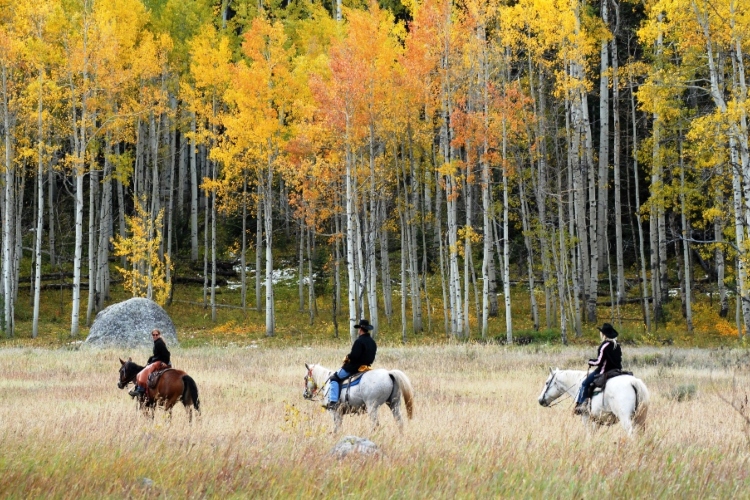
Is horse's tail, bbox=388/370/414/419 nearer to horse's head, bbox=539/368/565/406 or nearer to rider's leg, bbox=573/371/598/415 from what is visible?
horse's head, bbox=539/368/565/406

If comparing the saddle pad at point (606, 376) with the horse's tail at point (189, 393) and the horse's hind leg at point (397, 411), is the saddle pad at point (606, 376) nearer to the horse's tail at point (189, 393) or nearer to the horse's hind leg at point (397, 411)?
the horse's hind leg at point (397, 411)

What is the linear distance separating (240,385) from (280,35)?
19435mm

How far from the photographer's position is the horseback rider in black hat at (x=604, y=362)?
1200cm

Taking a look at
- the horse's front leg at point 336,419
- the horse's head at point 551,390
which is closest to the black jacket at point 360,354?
the horse's front leg at point 336,419

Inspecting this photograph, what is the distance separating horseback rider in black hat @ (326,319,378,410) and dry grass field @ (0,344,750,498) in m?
0.41

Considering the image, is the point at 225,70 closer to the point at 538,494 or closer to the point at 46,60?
the point at 46,60

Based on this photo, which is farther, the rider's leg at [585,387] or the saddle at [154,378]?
the saddle at [154,378]

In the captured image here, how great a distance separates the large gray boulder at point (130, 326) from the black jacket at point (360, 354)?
19690 millimetres

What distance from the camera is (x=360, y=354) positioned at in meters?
12.6

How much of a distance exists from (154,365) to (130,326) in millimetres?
19440

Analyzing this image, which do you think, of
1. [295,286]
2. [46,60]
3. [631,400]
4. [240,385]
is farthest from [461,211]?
[631,400]

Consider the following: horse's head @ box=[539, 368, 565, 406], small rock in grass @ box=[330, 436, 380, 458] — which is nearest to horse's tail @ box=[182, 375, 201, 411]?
small rock in grass @ box=[330, 436, 380, 458]

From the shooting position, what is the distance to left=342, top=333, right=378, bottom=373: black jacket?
41.2 ft

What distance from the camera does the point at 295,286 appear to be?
44281 mm
